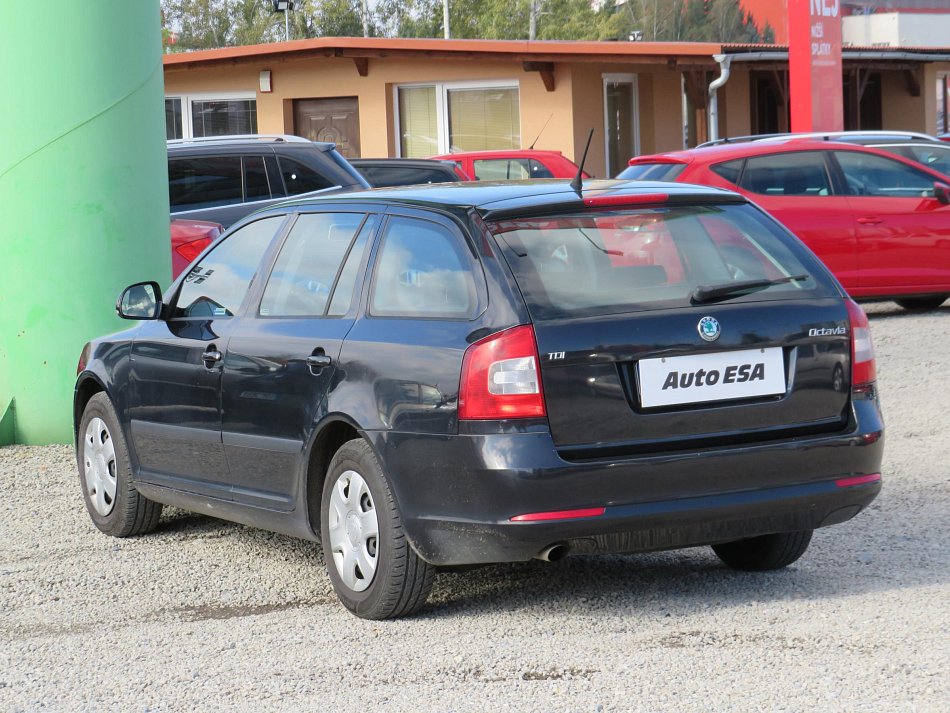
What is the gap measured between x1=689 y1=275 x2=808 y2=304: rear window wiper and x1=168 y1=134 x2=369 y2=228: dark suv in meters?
8.64

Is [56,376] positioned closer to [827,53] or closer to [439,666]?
[439,666]

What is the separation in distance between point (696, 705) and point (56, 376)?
22.0ft

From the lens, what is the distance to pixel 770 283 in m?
5.34

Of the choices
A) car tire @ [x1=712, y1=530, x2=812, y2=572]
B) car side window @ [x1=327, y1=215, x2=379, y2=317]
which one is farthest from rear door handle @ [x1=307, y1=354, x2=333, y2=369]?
car tire @ [x1=712, y1=530, x2=812, y2=572]

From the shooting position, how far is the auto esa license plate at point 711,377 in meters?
5.00

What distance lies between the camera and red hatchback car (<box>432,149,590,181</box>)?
2089 cm

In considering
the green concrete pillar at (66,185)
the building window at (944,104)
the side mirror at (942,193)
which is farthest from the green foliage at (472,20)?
the green concrete pillar at (66,185)

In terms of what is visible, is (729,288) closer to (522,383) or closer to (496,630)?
(522,383)

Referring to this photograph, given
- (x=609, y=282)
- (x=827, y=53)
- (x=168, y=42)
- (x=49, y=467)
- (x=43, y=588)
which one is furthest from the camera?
(x=168, y=42)

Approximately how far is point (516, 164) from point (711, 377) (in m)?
16.3

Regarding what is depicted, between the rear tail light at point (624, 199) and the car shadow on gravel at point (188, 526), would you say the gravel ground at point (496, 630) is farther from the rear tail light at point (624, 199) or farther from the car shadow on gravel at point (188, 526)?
the rear tail light at point (624, 199)

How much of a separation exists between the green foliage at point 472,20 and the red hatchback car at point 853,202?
5351 cm

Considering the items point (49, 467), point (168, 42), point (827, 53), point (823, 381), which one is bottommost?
point (49, 467)

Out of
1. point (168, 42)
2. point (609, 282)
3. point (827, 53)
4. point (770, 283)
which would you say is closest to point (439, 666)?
point (609, 282)
